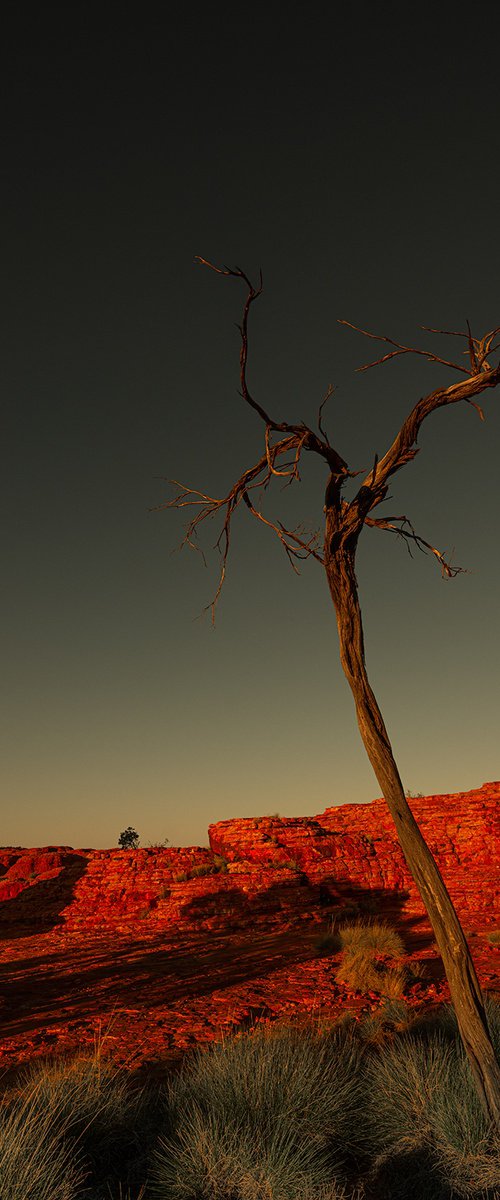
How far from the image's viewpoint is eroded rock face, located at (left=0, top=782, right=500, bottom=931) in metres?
21.1

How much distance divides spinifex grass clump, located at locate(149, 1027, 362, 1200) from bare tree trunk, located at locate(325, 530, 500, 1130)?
49.5 inches

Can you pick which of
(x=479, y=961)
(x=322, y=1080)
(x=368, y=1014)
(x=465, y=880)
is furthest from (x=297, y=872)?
(x=322, y=1080)

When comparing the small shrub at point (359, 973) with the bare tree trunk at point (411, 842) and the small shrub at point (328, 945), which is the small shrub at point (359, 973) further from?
the bare tree trunk at point (411, 842)

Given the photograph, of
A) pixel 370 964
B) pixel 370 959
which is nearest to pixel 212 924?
pixel 370 959

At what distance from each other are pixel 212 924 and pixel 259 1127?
16.8 metres

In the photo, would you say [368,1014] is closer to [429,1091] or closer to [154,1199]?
[429,1091]

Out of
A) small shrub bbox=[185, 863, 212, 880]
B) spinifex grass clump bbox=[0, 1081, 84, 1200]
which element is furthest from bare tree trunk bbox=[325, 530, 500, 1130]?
small shrub bbox=[185, 863, 212, 880]

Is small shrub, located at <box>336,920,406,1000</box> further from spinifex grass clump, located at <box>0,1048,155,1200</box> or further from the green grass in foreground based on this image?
spinifex grass clump, located at <box>0,1048,155,1200</box>

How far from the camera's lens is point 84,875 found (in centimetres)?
2638

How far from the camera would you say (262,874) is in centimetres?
2266

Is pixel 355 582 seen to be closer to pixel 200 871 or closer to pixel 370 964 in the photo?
pixel 370 964

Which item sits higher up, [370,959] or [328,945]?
[370,959]

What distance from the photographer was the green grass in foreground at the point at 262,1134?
3.82m

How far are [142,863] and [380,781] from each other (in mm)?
24365
